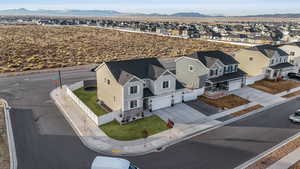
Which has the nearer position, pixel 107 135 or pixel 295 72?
pixel 107 135

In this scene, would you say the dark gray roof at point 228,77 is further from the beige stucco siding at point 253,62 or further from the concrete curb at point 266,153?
the concrete curb at point 266,153

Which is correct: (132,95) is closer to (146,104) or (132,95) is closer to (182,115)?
(146,104)

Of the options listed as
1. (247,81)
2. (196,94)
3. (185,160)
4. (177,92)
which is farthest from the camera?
(247,81)

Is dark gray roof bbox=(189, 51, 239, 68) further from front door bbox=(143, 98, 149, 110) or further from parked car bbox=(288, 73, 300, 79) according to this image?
parked car bbox=(288, 73, 300, 79)

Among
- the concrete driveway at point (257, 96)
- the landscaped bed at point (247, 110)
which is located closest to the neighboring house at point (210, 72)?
the concrete driveway at point (257, 96)

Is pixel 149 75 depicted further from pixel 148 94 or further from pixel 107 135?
pixel 107 135

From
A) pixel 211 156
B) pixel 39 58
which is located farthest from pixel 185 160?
pixel 39 58

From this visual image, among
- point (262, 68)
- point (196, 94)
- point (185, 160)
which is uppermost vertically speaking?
point (262, 68)

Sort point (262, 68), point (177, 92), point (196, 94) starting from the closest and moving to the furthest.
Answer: point (177, 92) < point (196, 94) < point (262, 68)
